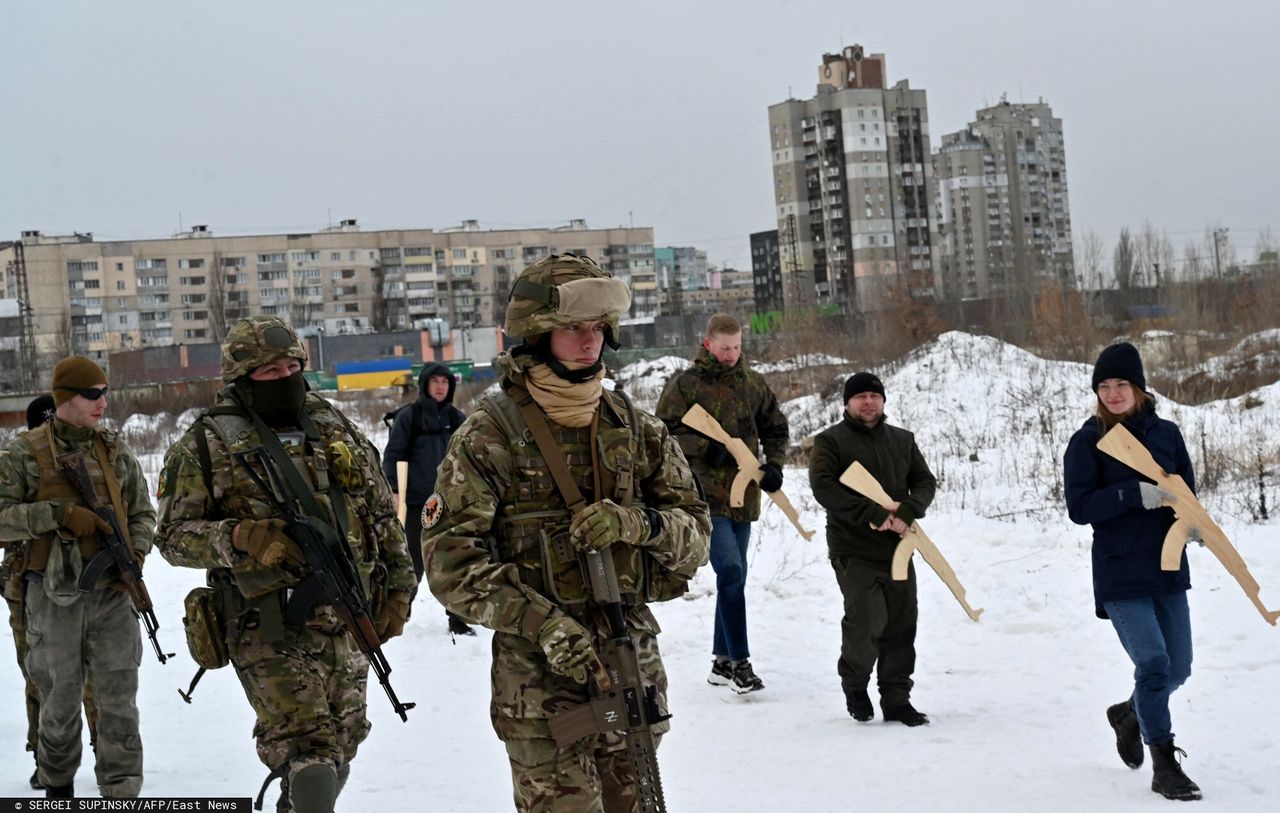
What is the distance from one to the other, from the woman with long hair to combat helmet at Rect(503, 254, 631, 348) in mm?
2671

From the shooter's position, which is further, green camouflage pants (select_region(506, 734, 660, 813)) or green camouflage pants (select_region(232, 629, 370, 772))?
green camouflage pants (select_region(232, 629, 370, 772))

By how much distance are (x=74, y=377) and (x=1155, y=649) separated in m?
4.82

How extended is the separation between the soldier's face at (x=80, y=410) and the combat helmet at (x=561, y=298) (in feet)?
10.2

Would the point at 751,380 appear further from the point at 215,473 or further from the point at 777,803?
the point at 215,473

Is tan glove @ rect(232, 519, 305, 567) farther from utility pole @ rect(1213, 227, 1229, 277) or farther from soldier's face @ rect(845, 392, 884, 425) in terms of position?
utility pole @ rect(1213, 227, 1229, 277)

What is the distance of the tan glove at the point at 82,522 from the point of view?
584cm

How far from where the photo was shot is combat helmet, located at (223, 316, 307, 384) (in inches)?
187

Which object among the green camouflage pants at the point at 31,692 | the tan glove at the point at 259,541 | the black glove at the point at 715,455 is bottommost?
the green camouflage pants at the point at 31,692

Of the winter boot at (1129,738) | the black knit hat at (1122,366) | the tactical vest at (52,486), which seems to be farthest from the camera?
the tactical vest at (52,486)

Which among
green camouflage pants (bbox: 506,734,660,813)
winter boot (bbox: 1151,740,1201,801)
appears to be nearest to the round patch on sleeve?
green camouflage pants (bbox: 506,734,660,813)

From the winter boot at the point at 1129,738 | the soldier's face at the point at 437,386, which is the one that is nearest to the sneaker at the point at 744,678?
the winter boot at the point at 1129,738

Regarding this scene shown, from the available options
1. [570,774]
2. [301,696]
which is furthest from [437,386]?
[570,774]

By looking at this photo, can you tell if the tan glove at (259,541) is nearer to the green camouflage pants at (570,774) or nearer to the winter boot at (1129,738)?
the green camouflage pants at (570,774)

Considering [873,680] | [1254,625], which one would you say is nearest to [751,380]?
[873,680]
